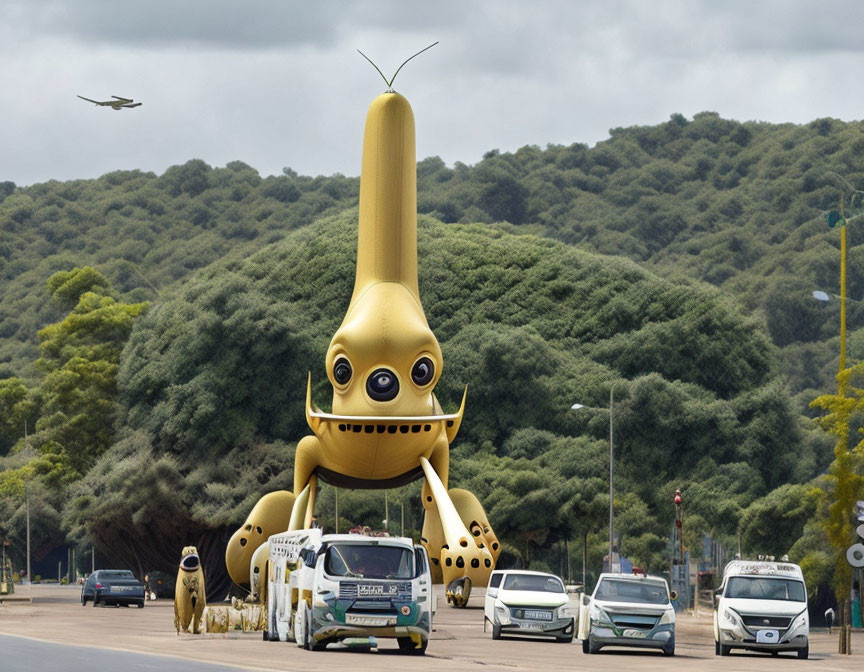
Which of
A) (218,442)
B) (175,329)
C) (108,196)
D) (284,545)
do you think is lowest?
(284,545)

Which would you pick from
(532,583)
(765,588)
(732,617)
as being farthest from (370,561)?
(532,583)

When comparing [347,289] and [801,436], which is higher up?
[347,289]

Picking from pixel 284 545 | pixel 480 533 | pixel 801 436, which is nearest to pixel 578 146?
pixel 801 436

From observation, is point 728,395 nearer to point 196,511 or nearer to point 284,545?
point 196,511

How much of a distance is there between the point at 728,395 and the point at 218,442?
2479 cm

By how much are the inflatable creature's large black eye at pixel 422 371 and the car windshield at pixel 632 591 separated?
44.0 ft

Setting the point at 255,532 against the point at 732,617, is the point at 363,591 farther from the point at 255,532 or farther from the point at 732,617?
the point at 255,532

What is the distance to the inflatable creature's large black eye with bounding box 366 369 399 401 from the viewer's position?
3981 cm

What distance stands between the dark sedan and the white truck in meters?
27.2

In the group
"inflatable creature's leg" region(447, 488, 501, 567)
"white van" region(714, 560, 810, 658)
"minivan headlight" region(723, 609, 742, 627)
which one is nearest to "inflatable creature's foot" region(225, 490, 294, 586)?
"inflatable creature's leg" region(447, 488, 501, 567)

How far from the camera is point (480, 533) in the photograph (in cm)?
4169

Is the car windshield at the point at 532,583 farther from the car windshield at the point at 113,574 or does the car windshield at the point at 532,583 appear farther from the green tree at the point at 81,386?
the green tree at the point at 81,386

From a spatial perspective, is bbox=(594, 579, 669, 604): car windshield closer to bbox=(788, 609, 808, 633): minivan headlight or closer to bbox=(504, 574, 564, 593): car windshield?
bbox=(788, 609, 808, 633): minivan headlight

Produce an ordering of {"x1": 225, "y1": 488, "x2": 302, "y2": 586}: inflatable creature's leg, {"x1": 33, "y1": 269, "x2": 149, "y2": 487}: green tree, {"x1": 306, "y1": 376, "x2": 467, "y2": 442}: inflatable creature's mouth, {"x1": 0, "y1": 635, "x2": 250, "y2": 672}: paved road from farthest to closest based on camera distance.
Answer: {"x1": 33, "y1": 269, "x2": 149, "y2": 487}: green tree → {"x1": 225, "y1": 488, "x2": 302, "y2": 586}: inflatable creature's leg → {"x1": 306, "y1": 376, "x2": 467, "y2": 442}: inflatable creature's mouth → {"x1": 0, "y1": 635, "x2": 250, "y2": 672}: paved road
